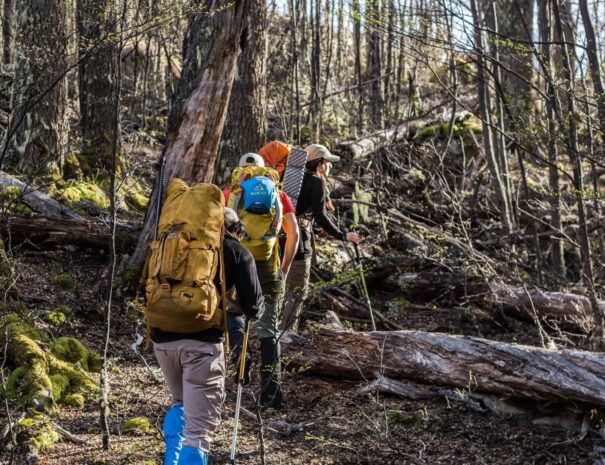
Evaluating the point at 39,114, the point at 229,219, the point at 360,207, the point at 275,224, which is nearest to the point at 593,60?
the point at 275,224

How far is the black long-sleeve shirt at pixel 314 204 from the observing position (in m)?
6.99

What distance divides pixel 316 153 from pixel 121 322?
269cm

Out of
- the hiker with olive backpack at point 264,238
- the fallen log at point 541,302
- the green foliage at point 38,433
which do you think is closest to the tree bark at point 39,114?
the hiker with olive backpack at point 264,238

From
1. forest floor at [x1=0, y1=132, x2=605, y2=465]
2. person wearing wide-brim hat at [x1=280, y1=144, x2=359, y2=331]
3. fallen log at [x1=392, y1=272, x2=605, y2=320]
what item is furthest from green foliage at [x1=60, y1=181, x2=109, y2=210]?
fallen log at [x1=392, y1=272, x2=605, y2=320]

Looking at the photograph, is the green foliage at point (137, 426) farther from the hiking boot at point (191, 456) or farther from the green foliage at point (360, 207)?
the green foliage at point (360, 207)

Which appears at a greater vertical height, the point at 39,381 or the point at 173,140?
the point at 173,140

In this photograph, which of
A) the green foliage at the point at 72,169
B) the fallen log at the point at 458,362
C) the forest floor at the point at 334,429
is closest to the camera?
the forest floor at the point at 334,429

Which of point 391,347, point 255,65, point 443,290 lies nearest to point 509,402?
point 391,347

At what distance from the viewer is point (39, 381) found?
5699 mm

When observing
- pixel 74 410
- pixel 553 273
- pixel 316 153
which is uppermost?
pixel 316 153

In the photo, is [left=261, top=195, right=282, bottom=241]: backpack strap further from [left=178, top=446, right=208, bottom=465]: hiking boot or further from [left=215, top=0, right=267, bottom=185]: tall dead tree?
[left=215, top=0, right=267, bottom=185]: tall dead tree

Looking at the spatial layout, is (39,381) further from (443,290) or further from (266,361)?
(443,290)

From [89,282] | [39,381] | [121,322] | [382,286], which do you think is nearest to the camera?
[39,381]

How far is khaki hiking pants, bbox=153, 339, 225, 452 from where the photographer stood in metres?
4.31
